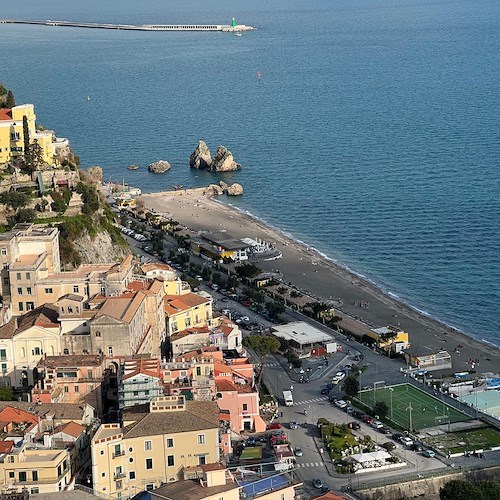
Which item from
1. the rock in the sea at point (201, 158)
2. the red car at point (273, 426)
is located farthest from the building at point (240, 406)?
the rock in the sea at point (201, 158)

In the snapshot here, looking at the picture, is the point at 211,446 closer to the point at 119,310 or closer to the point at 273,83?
the point at 119,310

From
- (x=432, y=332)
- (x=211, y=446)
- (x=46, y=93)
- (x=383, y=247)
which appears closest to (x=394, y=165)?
(x=383, y=247)

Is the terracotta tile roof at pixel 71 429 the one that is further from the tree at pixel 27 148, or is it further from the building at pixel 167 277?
the tree at pixel 27 148

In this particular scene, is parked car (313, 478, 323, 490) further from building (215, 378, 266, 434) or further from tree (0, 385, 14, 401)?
tree (0, 385, 14, 401)

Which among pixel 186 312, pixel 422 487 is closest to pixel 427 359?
pixel 186 312

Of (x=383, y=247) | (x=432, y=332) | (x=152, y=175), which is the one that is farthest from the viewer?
(x=152, y=175)

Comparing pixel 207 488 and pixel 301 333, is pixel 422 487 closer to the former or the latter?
pixel 207 488

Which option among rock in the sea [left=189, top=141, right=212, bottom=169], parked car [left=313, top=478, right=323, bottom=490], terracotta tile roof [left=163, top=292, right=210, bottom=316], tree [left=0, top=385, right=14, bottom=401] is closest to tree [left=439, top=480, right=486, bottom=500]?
parked car [left=313, top=478, right=323, bottom=490]
